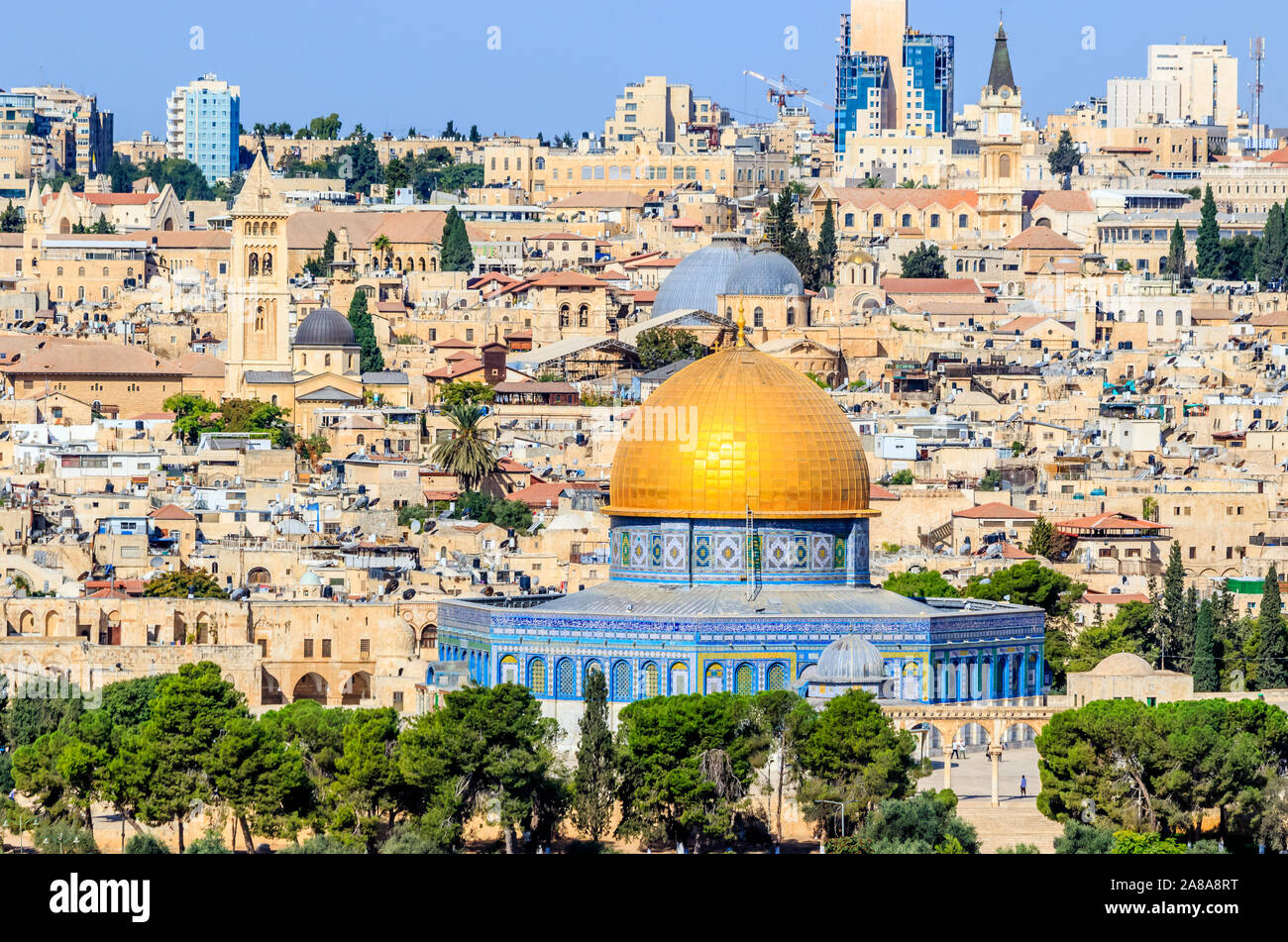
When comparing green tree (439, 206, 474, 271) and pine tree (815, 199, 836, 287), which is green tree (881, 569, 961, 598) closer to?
pine tree (815, 199, 836, 287)

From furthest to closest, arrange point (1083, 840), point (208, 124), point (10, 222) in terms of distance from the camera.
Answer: point (208, 124) → point (10, 222) → point (1083, 840)

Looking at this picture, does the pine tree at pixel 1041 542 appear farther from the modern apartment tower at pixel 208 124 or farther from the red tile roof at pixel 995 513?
the modern apartment tower at pixel 208 124

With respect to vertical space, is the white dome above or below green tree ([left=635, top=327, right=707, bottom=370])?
below

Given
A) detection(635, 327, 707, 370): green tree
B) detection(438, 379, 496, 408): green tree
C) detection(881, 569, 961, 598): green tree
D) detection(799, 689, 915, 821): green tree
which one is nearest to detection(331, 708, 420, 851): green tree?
detection(799, 689, 915, 821): green tree

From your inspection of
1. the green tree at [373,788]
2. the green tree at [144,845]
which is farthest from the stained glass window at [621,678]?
the green tree at [144,845]

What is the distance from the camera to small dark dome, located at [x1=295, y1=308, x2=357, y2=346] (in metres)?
90.2

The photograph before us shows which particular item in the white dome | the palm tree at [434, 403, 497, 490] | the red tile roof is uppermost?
the palm tree at [434, 403, 497, 490]

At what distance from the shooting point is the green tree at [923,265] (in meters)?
109

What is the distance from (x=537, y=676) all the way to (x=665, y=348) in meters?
41.3

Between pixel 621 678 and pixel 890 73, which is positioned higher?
pixel 890 73

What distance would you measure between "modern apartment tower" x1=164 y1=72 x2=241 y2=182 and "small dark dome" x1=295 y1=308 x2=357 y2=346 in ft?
234

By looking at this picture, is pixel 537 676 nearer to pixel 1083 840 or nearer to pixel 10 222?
pixel 1083 840

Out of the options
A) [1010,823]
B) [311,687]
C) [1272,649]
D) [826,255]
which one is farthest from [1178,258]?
[1010,823]

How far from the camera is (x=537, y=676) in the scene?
46469 mm
